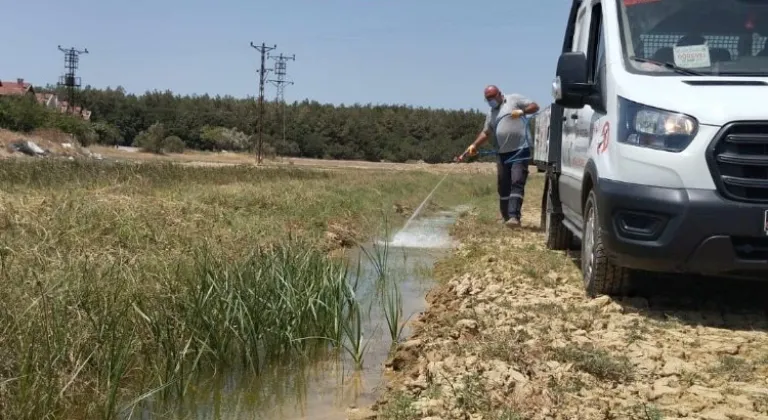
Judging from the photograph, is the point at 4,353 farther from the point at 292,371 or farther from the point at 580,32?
the point at 580,32

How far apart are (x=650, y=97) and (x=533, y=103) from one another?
536 cm

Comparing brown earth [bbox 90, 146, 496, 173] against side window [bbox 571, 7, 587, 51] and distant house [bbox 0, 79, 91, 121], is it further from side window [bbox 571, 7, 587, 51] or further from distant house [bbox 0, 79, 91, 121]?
side window [bbox 571, 7, 587, 51]

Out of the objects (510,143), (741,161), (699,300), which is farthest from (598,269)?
(510,143)

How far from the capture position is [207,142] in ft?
242

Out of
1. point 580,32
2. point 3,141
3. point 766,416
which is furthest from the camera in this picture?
point 3,141

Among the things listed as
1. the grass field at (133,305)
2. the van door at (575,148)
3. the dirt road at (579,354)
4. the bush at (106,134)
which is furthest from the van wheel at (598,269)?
the bush at (106,134)

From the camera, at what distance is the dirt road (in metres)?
3.06

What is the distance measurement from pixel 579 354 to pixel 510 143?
5.99 metres

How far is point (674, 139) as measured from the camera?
4133mm

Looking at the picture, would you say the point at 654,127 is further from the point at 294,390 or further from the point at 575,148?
the point at 294,390

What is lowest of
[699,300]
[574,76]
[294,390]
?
[294,390]

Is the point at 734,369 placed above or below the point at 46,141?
below

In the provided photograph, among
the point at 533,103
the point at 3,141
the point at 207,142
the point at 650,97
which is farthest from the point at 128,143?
the point at 650,97

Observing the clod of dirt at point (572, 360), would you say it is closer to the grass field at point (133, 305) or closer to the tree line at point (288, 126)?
the grass field at point (133, 305)
